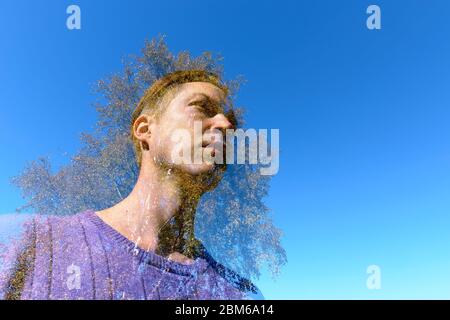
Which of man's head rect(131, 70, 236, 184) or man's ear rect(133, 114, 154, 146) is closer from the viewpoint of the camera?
man's head rect(131, 70, 236, 184)

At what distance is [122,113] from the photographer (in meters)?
15.2

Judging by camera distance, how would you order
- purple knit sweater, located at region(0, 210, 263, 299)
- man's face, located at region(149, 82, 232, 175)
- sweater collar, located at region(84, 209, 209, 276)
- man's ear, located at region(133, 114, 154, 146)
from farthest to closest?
man's ear, located at region(133, 114, 154, 146) < man's face, located at region(149, 82, 232, 175) < sweater collar, located at region(84, 209, 209, 276) < purple knit sweater, located at region(0, 210, 263, 299)

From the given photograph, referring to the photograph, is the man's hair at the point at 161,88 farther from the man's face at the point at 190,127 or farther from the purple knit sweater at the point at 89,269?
the purple knit sweater at the point at 89,269

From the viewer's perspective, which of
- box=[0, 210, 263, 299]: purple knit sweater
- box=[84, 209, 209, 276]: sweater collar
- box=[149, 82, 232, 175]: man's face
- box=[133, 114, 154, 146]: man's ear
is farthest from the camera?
box=[133, 114, 154, 146]: man's ear

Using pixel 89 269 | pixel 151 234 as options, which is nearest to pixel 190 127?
pixel 151 234

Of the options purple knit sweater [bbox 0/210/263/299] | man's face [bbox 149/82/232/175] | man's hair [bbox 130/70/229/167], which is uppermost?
man's hair [bbox 130/70/229/167]

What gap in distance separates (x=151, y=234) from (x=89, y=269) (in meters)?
0.48

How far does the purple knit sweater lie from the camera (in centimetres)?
220

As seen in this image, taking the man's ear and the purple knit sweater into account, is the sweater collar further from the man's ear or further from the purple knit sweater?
the man's ear

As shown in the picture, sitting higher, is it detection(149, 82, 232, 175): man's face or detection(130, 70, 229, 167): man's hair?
detection(130, 70, 229, 167): man's hair

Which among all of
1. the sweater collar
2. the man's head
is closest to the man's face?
the man's head

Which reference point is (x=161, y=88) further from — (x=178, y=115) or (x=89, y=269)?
(x=89, y=269)
